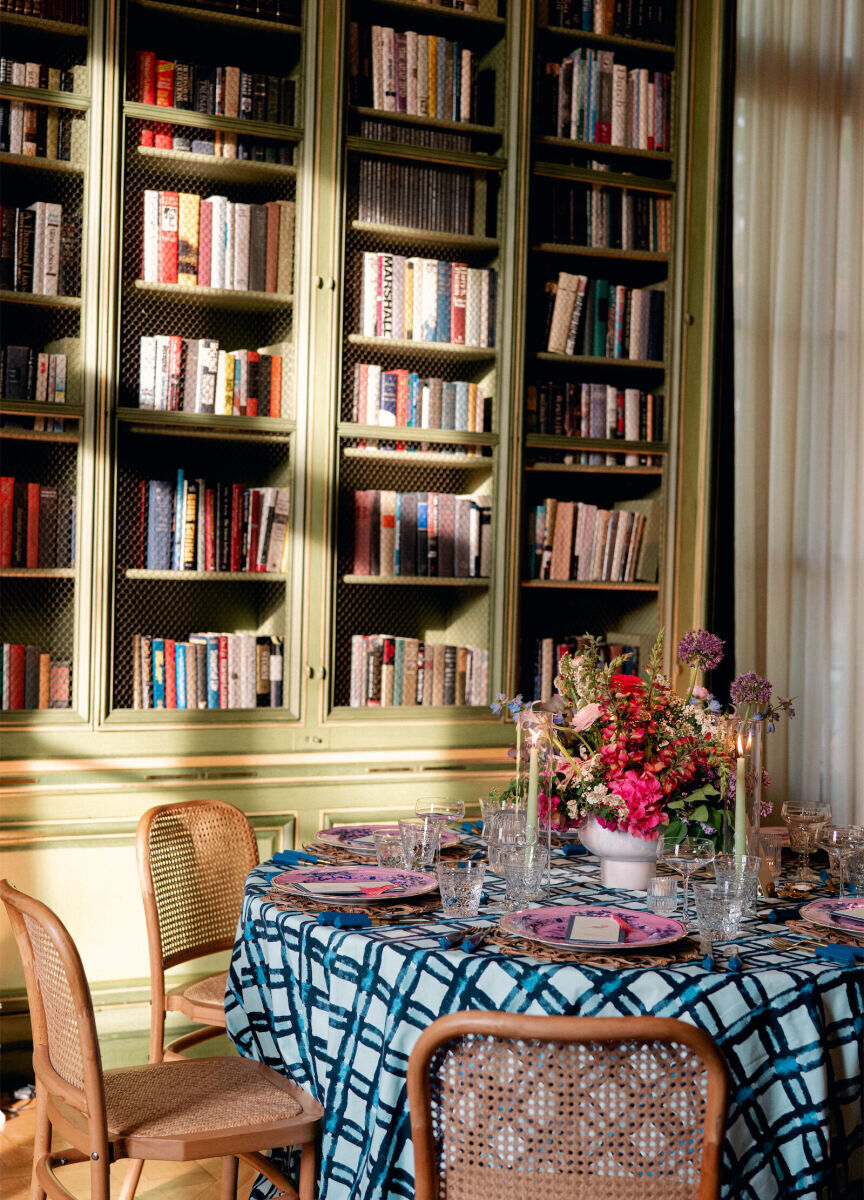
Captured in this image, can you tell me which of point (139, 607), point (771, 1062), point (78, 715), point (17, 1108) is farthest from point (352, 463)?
point (771, 1062)

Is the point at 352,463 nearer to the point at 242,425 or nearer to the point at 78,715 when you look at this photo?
the point at 242,425

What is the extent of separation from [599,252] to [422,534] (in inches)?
41.3

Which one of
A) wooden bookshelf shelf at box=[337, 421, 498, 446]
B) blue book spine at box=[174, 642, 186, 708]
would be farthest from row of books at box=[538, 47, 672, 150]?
blue book spine at box=[174, 642, 186, 708]

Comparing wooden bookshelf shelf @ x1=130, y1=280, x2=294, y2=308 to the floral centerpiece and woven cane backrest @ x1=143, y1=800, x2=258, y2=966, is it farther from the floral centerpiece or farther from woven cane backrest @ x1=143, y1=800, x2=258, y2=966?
the floral centerpiece

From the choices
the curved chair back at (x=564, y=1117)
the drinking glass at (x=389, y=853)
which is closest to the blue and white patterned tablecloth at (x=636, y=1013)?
the curved chair back at (x=564, y=1117)

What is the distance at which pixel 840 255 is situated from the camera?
4.17 metres

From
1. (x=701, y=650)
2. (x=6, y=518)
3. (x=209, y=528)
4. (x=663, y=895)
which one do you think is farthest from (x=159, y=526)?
(x=663, y=895)

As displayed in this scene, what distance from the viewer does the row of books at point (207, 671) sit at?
3.45 meters

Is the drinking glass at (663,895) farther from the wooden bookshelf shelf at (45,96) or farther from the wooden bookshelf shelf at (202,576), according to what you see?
the wooden bookshelf shelf at (45,96)

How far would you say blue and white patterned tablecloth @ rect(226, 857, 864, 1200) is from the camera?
5.72ft

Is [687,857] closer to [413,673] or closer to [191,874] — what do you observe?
[191,874]

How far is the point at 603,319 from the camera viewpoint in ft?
12.9

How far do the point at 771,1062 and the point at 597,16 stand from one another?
328cm

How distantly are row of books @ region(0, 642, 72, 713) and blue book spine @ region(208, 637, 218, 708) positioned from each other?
38 cm
